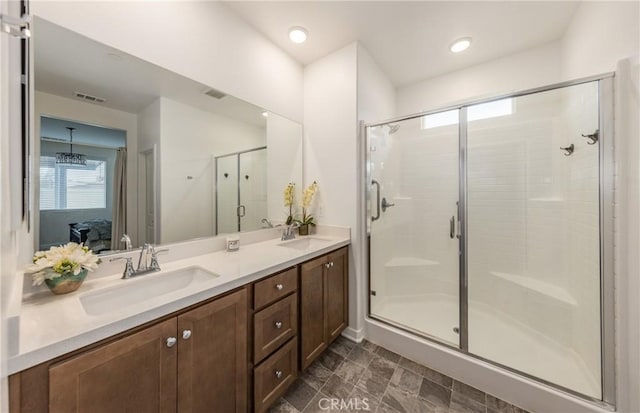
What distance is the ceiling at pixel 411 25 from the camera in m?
1.69

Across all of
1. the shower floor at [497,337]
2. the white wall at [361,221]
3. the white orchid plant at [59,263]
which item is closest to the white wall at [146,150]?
the white orchid plant at [59,263]

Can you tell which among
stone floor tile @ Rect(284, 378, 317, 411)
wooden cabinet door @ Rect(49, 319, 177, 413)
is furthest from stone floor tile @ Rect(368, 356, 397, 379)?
wooden cabinet door @ Rect(49, 319, 177, 413)

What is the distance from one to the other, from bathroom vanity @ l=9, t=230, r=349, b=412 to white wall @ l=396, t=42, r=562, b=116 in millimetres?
2199

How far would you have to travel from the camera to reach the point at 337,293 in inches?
74.2

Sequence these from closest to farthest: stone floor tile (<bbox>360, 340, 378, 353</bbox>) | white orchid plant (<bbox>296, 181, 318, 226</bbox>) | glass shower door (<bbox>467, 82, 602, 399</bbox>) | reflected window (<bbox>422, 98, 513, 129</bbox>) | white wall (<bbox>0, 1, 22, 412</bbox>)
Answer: white wall (<bbox>0, 1, 22, 412</bbox>) → glass shower door (<bbox>467, 82, 602, 399</bbox>) → reflected window (<bbox>422, 98, 513, 129</bbox>) → stone floor tile (<bbox>360, 340, 378, 353</bbox>) → white orchid plant (<bbox>296, 181, 318, 226</bbox>)

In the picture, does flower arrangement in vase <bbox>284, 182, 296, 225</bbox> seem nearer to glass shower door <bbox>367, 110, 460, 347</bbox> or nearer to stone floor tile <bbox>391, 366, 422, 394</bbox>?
glass shower door <bbox>367, 110, 460, 347</bbox>

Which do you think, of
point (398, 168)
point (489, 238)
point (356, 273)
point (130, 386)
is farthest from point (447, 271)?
point (130, 386)

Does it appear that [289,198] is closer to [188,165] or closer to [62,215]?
[188,165]

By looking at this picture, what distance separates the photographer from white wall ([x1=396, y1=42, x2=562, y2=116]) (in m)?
2.13

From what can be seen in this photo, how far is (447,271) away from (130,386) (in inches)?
91.1

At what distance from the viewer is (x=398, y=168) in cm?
250

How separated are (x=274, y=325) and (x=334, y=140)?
159 cm

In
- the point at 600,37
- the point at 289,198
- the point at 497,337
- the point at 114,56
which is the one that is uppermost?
the point at 600,37

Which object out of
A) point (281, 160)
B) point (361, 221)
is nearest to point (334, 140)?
point (281, 160)
